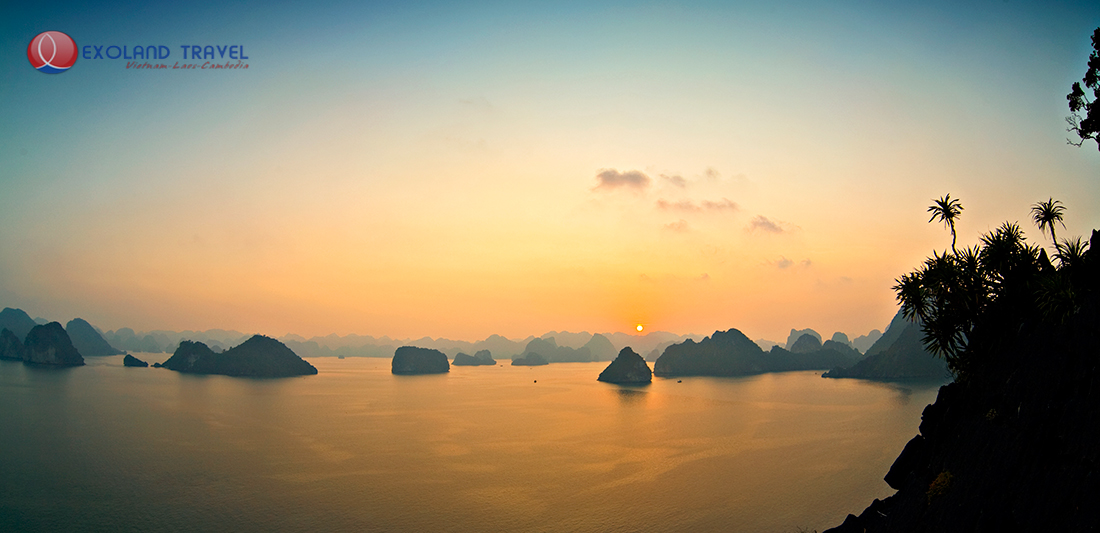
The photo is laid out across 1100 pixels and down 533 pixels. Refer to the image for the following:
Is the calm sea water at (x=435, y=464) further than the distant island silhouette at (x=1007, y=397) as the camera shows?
Yes

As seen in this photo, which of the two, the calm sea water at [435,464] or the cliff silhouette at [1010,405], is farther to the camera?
the calm sea water at [435,464]

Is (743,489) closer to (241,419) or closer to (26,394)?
(241,419)

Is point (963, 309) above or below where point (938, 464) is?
above

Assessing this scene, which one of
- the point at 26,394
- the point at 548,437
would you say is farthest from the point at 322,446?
the point at 26,394

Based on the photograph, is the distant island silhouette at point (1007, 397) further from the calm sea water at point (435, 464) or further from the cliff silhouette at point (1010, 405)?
the calm sea water at point (435, 464)

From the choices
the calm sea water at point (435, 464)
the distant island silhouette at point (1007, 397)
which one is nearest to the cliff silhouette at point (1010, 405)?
the distant island silhouette at point (1007, 397)

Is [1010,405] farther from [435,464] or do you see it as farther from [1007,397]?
[435,464]

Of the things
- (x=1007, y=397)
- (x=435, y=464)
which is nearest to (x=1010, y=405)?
(x=1007, y=397)

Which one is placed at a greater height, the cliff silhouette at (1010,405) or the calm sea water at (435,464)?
the cliff silhouette at (1010,405)
